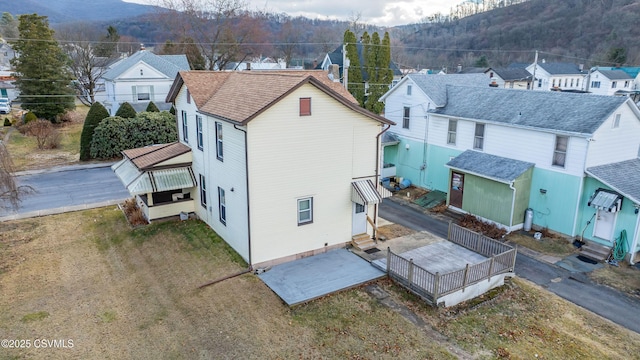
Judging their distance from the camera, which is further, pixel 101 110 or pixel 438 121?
pixel 101 110

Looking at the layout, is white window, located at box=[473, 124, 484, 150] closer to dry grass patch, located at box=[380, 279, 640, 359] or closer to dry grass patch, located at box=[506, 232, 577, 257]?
dry grass patch, located at box=[506, 232, 577, 257]

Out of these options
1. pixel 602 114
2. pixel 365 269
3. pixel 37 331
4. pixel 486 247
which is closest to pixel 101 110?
pixel 37 331

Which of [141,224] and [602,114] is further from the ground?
[602,114]

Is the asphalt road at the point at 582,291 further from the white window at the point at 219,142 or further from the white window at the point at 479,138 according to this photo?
the white window at the point at 219,142

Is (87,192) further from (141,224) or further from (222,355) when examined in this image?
(222,355)

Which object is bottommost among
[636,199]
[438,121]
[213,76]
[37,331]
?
[37,331]

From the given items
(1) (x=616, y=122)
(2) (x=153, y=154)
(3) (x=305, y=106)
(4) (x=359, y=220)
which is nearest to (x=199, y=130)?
(2) (x=153, y=154)

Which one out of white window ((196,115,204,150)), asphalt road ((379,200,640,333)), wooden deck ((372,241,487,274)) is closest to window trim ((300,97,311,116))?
white window ((196,115,204,150))

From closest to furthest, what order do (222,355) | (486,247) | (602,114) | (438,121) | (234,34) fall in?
(222,355), (486,247), (602,114), (438,121), (234,34)
